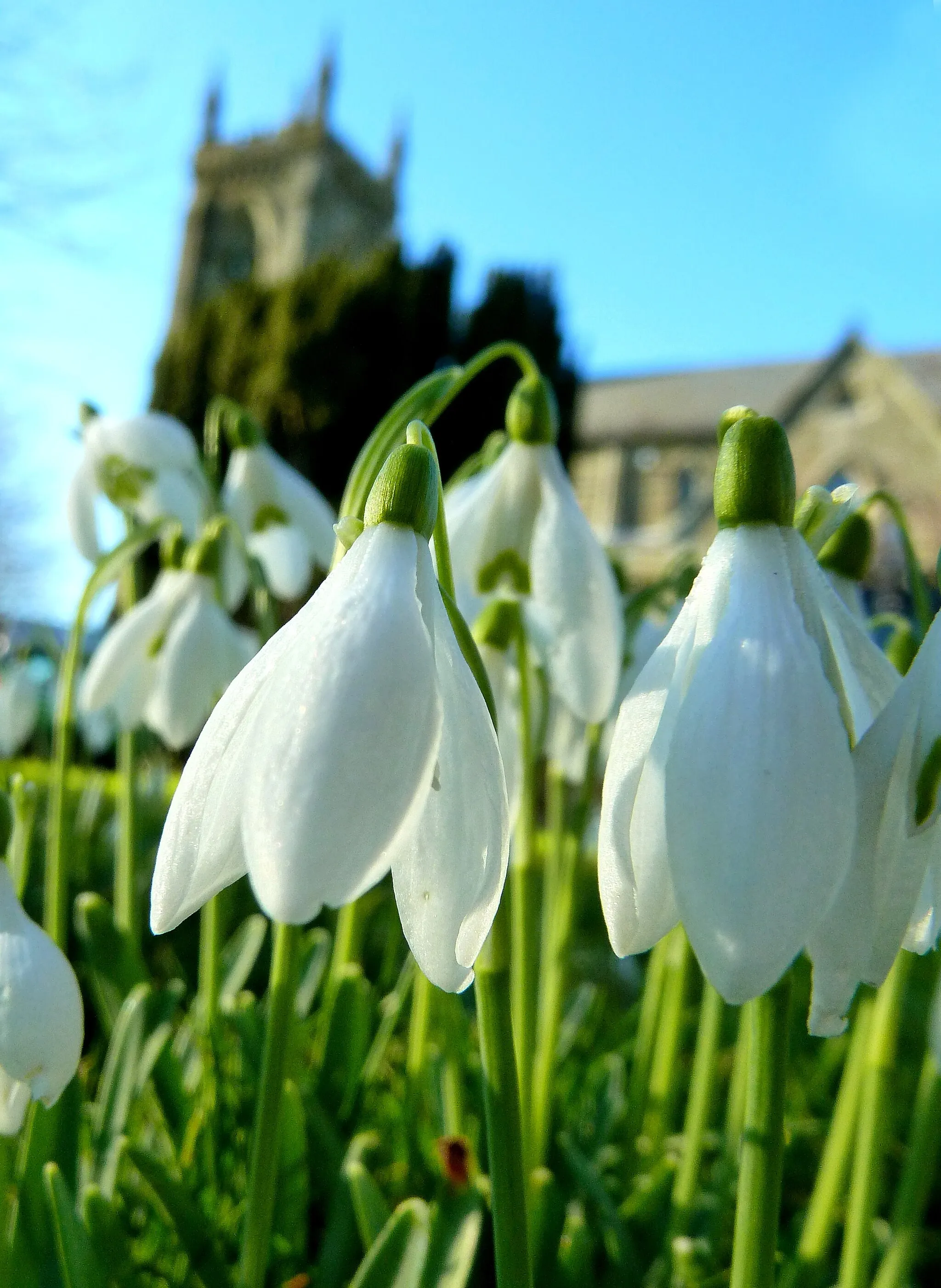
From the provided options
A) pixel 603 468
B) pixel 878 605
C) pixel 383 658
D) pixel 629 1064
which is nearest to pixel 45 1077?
pixel 383 658

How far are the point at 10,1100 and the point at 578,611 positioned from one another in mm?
629

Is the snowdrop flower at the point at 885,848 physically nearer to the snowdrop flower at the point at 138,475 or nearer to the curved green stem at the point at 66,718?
the curved green stem at the point at 66,718

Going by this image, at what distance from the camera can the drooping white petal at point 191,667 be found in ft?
4.57

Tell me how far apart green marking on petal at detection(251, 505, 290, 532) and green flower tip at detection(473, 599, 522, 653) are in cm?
67

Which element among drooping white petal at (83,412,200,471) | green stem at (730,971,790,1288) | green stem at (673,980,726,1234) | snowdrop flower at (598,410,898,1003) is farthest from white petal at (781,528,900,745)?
drooping white petal at (83,412,200,471)

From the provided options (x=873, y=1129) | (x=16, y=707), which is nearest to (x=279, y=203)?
(x=16, y=707)

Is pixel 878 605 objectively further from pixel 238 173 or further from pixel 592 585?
pixel 238 173

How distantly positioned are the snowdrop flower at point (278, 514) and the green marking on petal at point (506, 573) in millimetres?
544

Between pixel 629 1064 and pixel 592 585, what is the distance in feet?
5.16

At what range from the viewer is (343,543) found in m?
0.65

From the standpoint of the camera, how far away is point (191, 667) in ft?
4.57

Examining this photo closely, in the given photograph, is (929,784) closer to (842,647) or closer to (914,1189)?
(842,647)

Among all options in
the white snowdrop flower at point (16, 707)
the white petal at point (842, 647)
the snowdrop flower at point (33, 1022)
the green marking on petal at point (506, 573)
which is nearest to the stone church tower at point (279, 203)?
the white snowdrop flower at point (16, 707)

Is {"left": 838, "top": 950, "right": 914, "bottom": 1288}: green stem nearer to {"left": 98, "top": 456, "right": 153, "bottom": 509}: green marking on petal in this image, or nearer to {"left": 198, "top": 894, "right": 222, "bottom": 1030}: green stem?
{"left": 198, "top": 894, "right": 222, "bottom": 1030}: green stem
